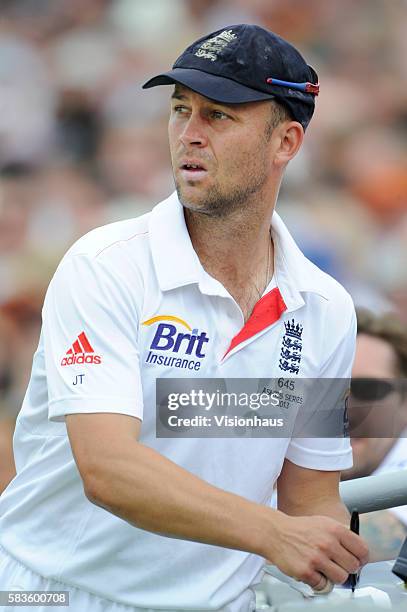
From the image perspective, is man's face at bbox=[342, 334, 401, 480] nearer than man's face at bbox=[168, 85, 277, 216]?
No

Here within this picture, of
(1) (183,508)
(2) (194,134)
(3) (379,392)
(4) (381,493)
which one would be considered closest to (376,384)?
(3) (379,392)

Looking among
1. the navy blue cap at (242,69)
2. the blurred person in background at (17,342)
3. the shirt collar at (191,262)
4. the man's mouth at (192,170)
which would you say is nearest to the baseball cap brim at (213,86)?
the navy blue cap at (242,69)

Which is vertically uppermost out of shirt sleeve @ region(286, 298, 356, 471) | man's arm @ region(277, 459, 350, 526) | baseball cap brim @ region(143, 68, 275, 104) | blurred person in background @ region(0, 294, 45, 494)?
baseball cap brim @ region(143, 68, 275, 104)

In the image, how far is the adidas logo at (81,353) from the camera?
1946 mm

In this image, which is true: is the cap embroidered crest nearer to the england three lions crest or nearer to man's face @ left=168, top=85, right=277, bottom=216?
man's face @ left=168, top=85, right=277, bottom=216

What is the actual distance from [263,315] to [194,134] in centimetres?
40

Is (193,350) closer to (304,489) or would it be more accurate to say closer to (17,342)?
(304,489)

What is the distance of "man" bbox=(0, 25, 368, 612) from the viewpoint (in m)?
1.94

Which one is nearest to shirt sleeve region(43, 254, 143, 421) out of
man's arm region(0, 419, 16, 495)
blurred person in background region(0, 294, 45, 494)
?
man's arm region(0, 419, 16, 495)

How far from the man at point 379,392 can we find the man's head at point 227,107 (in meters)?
1.47

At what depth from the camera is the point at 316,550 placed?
6.07ft

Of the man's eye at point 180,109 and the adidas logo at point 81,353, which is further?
the man's eye at point 180,109

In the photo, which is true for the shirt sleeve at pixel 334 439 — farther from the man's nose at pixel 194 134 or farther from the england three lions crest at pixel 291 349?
the man's nose at pixel 194 134

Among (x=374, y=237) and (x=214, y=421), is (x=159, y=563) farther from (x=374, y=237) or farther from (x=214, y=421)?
(x=374, y=237)
